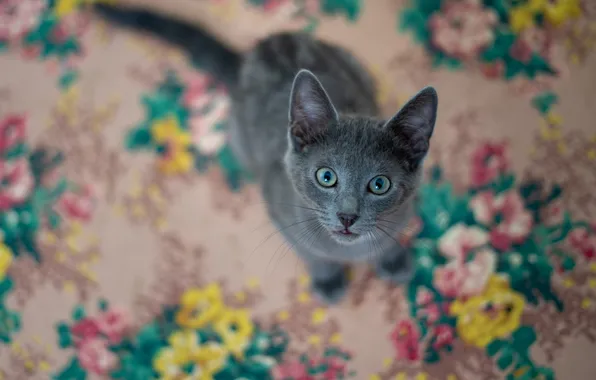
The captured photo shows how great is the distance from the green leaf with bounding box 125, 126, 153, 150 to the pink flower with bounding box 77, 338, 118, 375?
543 millimetres

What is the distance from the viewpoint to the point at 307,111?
36.4 inches

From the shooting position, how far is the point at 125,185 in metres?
1.37

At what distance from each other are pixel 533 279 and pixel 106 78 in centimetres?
134

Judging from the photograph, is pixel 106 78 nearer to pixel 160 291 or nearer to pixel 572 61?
pixel 160 291

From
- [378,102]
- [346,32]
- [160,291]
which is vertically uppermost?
[346,32]

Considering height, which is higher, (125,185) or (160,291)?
(125,185)

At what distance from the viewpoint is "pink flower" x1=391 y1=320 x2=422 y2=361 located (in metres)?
1.17

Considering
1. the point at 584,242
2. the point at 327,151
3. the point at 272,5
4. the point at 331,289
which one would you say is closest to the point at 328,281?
the point at 331,289

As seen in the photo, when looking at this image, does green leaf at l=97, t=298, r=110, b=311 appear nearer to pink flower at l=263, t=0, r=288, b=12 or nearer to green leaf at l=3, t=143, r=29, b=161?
green leaf at l=3, t=143, r=29, b=161

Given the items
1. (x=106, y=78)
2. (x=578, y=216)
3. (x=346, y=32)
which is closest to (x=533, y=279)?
(x=578, y=216)

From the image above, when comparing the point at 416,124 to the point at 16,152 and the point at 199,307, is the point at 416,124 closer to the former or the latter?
the point at 199,307

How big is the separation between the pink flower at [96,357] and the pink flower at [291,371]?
0.41 meters

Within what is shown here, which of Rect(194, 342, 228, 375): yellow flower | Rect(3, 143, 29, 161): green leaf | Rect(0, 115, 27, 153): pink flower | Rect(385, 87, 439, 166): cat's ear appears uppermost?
Rect(0, 115, 27, 153): pink flower

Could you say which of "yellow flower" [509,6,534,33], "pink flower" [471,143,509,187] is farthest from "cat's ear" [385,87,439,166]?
"yellow flower" [509,6,534,33]
